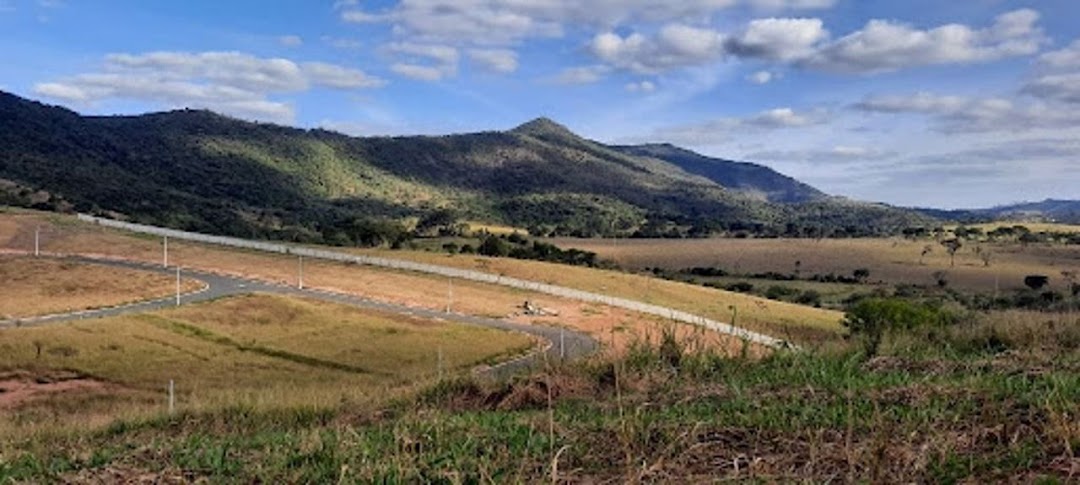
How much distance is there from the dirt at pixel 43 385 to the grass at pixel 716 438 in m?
29.8

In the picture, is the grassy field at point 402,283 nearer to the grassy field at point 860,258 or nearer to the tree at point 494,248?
the tree at point 494,248

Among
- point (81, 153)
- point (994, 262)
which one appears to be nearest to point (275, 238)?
point (81, 153)

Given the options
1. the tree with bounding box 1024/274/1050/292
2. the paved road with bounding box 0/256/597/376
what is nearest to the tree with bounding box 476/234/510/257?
the paved road with bounding box 0/256/597/376

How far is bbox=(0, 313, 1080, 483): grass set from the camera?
215 inches

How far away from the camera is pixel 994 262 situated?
134625mm

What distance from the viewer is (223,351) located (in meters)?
45.2

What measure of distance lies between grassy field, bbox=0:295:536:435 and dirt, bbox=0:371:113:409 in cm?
4

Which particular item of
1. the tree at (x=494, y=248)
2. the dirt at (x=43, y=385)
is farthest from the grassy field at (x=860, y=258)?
the dirt at (x=43, y=385)

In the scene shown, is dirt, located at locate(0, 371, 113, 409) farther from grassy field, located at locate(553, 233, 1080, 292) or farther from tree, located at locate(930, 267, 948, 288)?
tree, located at locate(930, 267, 948, 288)

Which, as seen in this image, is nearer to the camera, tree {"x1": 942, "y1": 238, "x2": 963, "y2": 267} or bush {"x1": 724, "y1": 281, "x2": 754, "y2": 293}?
bush {"x1": 724, "y1": 281, "x2": 754, "y2": 293}

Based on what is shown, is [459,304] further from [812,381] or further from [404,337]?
[812,381]

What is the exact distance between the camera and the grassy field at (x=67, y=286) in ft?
167

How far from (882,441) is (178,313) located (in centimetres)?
5029

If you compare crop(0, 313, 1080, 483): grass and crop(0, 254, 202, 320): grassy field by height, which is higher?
crop(0, 313, 1080, 483): grass
